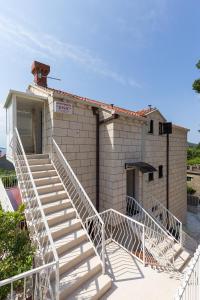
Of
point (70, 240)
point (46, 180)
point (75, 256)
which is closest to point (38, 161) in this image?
point (46, 180)

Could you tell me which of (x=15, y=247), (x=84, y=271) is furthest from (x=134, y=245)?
(x=15, y=247)

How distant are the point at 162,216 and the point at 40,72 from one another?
11.5m

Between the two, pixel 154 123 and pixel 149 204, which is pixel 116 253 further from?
pixel 154 123

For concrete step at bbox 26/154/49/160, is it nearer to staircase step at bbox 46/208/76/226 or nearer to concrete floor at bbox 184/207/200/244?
staircase step at bbox 46/208/76/226

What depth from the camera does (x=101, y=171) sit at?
8.31 meters

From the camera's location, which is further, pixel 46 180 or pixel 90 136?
pixel 90 136

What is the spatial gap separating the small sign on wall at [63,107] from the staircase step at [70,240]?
4.44m

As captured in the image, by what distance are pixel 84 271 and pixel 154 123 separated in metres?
9.14

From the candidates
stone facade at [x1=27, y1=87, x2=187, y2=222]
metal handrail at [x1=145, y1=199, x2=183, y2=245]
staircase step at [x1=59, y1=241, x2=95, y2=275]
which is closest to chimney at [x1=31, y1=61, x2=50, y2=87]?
stone facade at [x1=27, y1=87, x2=187, y2=222]

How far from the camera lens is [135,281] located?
15.3 feet

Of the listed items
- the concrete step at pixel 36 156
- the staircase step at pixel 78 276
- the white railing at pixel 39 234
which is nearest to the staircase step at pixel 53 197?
the white railing at pixel 39 234

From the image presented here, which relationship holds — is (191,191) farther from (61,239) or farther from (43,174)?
(61,239)

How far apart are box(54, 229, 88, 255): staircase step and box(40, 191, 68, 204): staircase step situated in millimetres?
1250

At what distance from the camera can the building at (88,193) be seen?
438 centimetres
